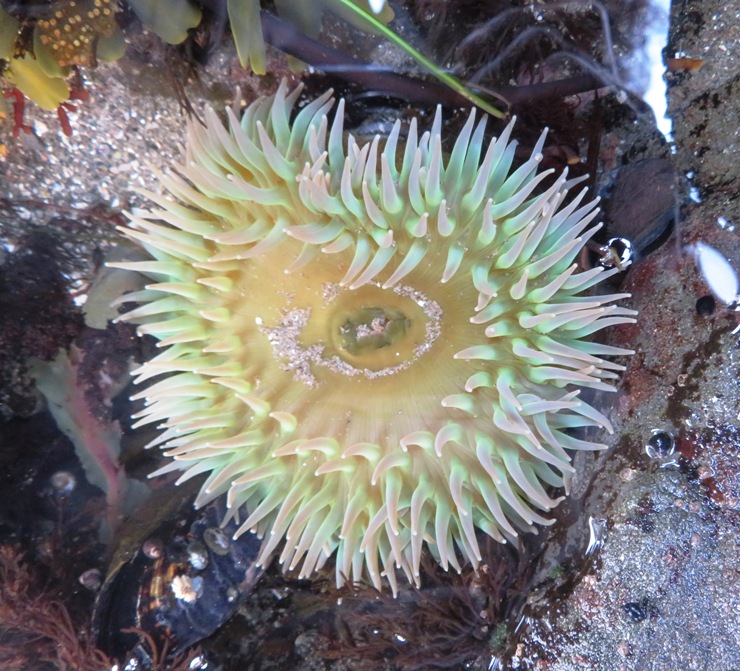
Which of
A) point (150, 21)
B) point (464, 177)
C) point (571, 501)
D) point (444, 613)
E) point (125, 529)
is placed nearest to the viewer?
point (464, 177)

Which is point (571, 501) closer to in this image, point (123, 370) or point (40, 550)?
point (123, 370)

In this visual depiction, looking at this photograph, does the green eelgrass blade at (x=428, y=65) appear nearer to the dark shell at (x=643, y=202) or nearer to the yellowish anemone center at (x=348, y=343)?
the dark shell at (x=643, y=202)

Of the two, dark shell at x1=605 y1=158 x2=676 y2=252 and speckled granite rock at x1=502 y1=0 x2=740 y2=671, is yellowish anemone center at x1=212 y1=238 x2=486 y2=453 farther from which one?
dark shell at x1=605 y1=158 x2=676 y2=252

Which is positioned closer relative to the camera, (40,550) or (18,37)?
(18,37)

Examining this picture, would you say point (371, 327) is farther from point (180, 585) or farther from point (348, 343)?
point (180, 585)

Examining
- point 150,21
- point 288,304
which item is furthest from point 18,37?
point 288,304

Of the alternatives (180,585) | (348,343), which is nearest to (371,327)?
(348,343)
